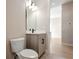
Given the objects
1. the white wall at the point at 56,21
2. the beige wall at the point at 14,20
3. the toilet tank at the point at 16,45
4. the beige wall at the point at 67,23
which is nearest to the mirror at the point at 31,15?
the beige wall at the point at 14,20

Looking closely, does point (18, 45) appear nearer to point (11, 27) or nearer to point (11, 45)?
point (11, 45)

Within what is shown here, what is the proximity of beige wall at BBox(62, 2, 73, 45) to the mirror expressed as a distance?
2.38m

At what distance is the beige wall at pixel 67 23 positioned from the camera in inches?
248

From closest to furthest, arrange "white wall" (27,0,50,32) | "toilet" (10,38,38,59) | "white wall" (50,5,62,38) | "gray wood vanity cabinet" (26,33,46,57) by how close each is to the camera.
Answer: "toilet" (10,38,38,59) → "gray wood vanity cabinet" (26,33,46,57) → "white wall" (27,0,50,32) → "white wall" (50,5,62,38)

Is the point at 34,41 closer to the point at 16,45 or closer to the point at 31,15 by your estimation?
the point at 16,45

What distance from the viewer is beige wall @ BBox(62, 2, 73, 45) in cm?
630

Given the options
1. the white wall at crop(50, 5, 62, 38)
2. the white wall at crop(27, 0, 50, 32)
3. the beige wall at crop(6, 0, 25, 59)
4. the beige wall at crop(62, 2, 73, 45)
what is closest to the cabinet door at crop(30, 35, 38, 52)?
the beige wall at crop(6, 0, 25, 59)

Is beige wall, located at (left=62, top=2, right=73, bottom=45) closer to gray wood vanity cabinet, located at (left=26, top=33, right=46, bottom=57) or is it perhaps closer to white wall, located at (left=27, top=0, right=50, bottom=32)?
white wall, located at (left=27, top=0, right=50, bottom=32)

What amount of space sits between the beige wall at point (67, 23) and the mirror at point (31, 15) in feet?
7.81

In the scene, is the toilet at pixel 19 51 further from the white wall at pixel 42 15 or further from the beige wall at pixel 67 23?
the beige wall at pixel 67 23

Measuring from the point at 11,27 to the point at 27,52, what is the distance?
79cm
